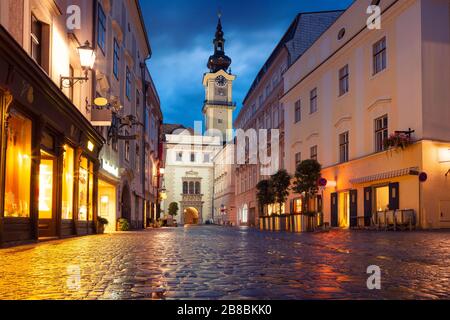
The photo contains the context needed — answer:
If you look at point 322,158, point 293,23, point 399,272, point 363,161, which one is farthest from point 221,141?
point 399,272

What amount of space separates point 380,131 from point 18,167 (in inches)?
752

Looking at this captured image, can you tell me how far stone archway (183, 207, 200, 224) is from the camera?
9644 centimetres

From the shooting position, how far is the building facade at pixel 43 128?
401 inches

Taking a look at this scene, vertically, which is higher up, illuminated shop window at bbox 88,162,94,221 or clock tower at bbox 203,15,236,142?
clock tower at bbox 203,15,236,142

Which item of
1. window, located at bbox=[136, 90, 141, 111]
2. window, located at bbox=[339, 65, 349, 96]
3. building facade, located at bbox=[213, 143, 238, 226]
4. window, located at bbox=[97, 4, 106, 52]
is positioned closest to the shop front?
window, located at bbox=[97, 4, 106, 52]

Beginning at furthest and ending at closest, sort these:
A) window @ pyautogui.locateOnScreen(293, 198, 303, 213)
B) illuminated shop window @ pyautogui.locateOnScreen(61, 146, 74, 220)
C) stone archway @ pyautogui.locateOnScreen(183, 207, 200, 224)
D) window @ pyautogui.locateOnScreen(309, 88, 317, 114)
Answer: stone archway @ pyautogui.locateOnScreen(183, 207, 200, 224), window @ pyautogui.locateOnScreen(293, 198, 303, 213), window @ pyautogui.locateOnScreen(309, 88, 317, 114), illuminated shop window @ pyautogui.locateOnScreen(61, 146, 74, 220)

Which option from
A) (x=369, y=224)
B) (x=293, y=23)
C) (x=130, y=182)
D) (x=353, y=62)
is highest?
(x=293, y=23)

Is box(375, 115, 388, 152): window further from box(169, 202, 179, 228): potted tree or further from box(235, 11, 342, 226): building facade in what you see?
box(169, 202, 179, 228): potted tree

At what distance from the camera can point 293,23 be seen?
43.6 meters

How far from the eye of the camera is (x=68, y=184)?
639 inches

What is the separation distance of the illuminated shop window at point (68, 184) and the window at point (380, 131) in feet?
48.9
